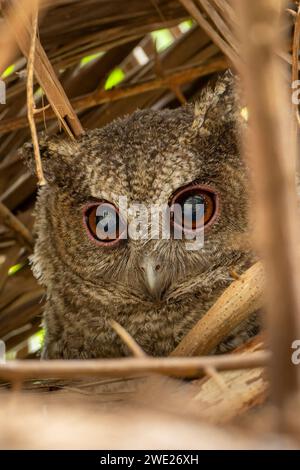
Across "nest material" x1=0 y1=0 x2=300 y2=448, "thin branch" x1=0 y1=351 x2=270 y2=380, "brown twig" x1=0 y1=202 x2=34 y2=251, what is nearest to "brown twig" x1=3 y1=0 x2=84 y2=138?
"nest material" x1=0 y1=0 x2=300 y2=448

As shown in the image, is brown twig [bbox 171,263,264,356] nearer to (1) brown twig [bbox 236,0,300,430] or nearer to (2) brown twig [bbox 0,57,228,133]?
(1) brown twig [bbox 236,0,300,430]

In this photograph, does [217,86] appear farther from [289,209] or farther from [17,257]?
[289,209]

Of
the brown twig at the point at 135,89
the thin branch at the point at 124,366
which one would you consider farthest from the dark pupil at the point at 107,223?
the thin branch at the point at 124,366

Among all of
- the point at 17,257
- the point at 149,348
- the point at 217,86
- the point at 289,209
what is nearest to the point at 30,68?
the point at 217,86

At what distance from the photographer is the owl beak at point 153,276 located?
318 cm

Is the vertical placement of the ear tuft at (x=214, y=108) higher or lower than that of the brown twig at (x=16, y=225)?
lower

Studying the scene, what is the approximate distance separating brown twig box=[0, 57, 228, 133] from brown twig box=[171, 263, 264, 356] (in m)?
1.53

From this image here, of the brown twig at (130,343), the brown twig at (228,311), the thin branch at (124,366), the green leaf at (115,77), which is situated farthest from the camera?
the green leaf at (115,77)

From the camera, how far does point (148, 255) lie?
10.5ft

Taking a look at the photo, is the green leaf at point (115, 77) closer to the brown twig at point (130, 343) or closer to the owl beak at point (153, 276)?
the owl beak at point (153, 276)

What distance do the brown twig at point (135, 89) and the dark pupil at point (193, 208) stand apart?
2.86 feet

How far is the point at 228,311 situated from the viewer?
8.89 ft
